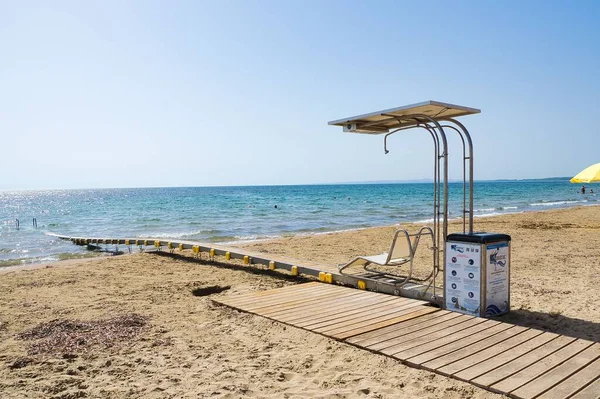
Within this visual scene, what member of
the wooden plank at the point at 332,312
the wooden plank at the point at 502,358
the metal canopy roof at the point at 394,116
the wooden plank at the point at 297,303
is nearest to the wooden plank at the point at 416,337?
the wooden plank at the point at 502,358

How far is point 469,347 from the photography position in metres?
4.17

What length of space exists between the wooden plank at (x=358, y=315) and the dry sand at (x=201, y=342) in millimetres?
173

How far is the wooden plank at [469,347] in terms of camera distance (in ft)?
12.6

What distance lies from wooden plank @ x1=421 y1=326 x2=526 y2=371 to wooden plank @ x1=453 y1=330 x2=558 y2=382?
0.19 meters

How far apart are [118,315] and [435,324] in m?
Answer: 4.03

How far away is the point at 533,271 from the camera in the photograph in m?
8.53

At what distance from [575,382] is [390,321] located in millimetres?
1994

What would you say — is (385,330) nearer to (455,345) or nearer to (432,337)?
(432,337)

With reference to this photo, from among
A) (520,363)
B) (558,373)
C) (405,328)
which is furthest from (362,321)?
(558,373)

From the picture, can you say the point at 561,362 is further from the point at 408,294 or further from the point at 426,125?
the point at 426,125

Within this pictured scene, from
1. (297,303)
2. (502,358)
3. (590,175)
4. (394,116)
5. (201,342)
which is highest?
(394,116)

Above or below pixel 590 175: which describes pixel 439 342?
below

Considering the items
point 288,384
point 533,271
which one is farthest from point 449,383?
point 533,271

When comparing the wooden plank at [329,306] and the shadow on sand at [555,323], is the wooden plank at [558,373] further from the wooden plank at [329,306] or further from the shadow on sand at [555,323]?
the wooden plank at [329,306]
